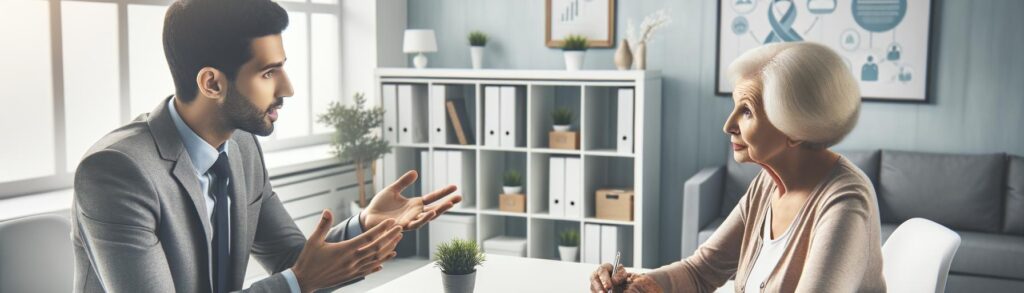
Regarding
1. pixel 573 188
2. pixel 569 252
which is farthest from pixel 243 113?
pixel 569 252

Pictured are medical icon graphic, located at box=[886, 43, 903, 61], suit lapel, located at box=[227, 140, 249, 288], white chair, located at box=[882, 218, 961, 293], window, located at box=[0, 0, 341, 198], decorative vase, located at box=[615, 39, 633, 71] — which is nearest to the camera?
white chair, located at box=[882, 218, 961, 293]

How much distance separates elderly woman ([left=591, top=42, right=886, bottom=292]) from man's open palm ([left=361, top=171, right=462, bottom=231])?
41 cm

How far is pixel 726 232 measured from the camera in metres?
2.25

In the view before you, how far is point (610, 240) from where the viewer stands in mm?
5039

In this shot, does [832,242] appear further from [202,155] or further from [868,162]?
[868,162]

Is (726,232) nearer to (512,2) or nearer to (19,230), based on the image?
(19,230)

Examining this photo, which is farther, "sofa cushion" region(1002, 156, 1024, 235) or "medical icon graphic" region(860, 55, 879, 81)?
"medical icon graphic" region(860, 55, 879, 81)

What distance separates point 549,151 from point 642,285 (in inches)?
119

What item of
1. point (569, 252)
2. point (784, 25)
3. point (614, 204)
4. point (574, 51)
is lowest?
point (569, 252)

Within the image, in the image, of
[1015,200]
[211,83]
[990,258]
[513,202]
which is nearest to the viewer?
[211,83]

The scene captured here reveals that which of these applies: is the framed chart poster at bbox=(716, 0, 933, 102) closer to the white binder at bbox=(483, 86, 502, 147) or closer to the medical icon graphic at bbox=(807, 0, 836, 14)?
the medical icon graphic at bbox=(807, 0, 836, 14)

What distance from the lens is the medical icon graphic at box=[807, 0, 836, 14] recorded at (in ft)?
15.8

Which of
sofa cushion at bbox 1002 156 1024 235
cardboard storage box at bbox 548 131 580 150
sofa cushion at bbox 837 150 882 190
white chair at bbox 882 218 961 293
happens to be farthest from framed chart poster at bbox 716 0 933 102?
white chair at bbox 882 218 961 293

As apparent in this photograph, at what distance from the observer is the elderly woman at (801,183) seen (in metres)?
1.79
